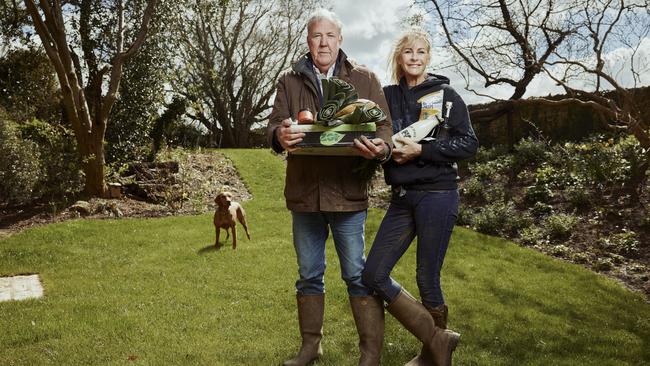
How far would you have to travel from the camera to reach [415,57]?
3.14m

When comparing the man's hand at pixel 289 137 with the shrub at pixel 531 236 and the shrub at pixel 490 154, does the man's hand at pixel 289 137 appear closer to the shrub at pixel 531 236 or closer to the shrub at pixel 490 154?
the shrub at pixel 531 236

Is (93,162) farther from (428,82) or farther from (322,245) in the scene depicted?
(428,82)

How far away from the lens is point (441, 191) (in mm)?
3082

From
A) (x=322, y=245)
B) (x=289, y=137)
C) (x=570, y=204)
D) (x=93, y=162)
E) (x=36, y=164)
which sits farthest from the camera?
(x=93, y=162)

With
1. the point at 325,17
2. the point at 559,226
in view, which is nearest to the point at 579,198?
the point at 559,226

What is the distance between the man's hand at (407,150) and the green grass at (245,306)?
1.46 meters

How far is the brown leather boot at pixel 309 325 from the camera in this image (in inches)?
136

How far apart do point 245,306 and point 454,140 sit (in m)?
2.91

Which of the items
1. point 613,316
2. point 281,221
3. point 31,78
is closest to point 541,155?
point 281,221

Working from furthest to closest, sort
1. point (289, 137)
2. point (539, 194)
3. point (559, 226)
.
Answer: point (539, 194), point (559, 226), point (289, 137)

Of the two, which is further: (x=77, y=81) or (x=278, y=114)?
(x=77, y=81)

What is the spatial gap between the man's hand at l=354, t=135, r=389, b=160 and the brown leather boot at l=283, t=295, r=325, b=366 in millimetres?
1079

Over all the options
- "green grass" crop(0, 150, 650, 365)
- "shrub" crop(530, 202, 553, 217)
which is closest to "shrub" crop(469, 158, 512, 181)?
"shrub" crop(530, 202, 553, 217)

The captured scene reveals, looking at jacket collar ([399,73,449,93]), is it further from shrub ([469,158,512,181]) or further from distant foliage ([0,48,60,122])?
distant foliage ([0,48,60,122])
